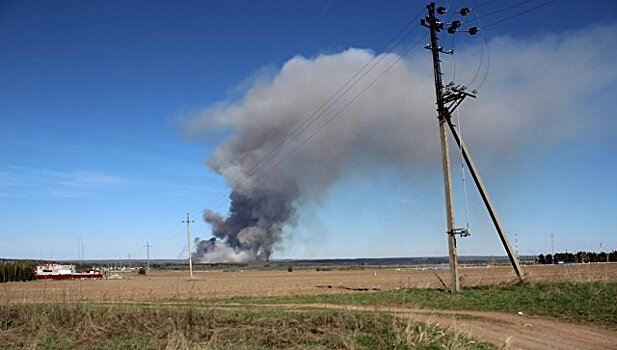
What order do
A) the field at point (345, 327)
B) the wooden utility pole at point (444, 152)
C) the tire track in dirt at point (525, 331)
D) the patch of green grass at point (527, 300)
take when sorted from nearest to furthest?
1. the field at point (345, 327)
2. the tire track in dirt at point (525, 331)
3. the patch of green grass at point (527, 300)
4. the wooden utility pole at point (444, 152)

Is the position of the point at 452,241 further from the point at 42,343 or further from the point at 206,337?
the point at 42,343

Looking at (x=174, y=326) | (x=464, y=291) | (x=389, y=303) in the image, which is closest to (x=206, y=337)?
(x=174, y=326)

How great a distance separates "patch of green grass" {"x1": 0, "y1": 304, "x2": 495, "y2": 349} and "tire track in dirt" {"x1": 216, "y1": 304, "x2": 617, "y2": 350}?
1165mm

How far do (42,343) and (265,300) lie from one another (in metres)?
13.0

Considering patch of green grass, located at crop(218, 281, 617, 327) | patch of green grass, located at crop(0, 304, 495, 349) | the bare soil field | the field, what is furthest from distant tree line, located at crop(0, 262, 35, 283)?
patch of green grass, located at crop(0, 304, 495, 349)

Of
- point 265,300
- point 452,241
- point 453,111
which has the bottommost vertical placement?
point 265,300

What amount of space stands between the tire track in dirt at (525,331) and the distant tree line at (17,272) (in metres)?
83.2

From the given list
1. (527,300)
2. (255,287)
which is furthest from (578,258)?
(527,300)

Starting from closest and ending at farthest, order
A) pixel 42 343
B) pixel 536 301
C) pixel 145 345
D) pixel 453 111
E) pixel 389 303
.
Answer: pixel 145 345 → pixel 42 343 → pixel 536 301 → pixel 389 303 → pixel 453 111

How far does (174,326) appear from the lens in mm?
14148

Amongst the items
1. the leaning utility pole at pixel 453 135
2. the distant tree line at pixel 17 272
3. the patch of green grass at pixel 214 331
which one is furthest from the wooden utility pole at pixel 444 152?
the distant tree line at pixel 17 272

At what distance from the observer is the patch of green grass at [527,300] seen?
55.7 ft

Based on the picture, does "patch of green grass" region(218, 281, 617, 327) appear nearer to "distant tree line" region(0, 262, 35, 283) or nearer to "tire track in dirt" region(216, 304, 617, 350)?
"tire track in dirt" region(216, 304, 617, 350)

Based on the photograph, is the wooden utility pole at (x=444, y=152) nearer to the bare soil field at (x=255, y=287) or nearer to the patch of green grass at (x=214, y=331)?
the bare soil field at (x=255, y=287)
